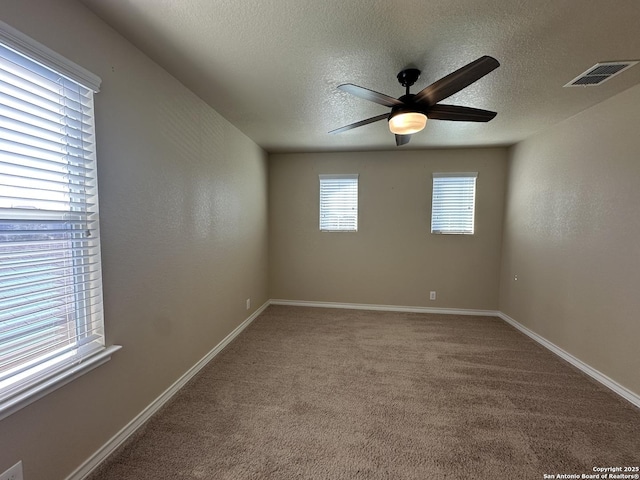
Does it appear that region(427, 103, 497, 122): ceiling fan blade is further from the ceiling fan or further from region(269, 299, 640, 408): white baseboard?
region(269, 299, 640, 408): white baseboard

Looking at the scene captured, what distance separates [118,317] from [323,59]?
206 cm

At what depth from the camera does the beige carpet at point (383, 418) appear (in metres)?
1.50

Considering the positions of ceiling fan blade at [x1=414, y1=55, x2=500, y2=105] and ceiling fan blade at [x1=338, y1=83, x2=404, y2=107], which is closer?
ceiling fan blade at [x1=414, y1=55, x2=500, y2=105]

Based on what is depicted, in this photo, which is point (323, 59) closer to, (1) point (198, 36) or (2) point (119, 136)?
(1) point (198, 36)

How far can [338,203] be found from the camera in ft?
13.6

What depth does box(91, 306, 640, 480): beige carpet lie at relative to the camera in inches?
58.9

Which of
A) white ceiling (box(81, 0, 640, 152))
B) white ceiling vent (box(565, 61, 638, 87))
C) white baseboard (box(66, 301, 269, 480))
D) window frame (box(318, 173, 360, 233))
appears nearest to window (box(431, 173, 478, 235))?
window frame (box(318, 173, 360, 233))

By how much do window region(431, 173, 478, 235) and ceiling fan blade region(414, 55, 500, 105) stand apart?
2392 millimetres

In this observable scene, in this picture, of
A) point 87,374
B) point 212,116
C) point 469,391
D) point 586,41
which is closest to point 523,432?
point 469,391

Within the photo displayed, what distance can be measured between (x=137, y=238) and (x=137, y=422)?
119 centimetres

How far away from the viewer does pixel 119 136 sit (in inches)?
62.4

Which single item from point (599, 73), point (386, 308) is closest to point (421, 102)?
point (599, 73)

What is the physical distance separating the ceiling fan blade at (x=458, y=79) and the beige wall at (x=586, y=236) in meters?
1.67

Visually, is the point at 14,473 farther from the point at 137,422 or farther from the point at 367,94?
the point at 367,94
